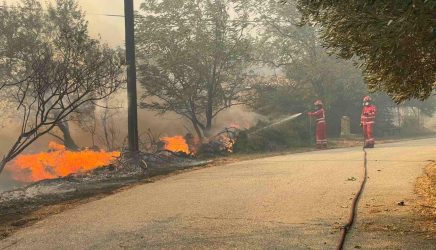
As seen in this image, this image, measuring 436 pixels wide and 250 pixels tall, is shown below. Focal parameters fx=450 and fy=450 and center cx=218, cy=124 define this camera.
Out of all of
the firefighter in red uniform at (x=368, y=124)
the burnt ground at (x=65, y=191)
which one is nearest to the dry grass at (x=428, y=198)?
the burnt ground at (x=65, y=191)

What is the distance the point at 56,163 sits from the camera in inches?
629

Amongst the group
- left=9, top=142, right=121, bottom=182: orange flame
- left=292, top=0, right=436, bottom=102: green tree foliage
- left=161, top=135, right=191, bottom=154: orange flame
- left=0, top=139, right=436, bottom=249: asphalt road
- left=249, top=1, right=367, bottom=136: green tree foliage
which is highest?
left=249, top=1, right=367, bottom=136: green tree foliage

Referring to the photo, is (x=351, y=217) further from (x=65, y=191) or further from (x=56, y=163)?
(x=56, y=163)

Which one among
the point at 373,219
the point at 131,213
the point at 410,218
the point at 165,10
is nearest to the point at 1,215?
the point at 131,213

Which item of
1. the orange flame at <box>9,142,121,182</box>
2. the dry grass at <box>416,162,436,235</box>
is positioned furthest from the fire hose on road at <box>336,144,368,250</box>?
the orange flame at <box>9,142,121,182</box>

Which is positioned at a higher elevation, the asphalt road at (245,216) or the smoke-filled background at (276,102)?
the smoke-filled background at (276,102)

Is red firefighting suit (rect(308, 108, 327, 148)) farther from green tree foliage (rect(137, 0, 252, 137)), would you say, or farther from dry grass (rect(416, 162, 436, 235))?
dry grass (rect(416, 162, 436, 235))

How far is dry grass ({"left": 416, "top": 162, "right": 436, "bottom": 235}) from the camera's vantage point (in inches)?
202

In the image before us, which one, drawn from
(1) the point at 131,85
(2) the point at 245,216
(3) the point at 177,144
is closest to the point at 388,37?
(2) the point at 245,216

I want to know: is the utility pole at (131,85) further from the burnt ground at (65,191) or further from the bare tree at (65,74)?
the burnt ground at (65,191)

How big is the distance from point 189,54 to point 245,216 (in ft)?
44.5

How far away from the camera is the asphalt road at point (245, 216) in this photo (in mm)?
4848

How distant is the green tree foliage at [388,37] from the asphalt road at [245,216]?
5.73 ft

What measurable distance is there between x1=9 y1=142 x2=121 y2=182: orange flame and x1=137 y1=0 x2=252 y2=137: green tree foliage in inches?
171
